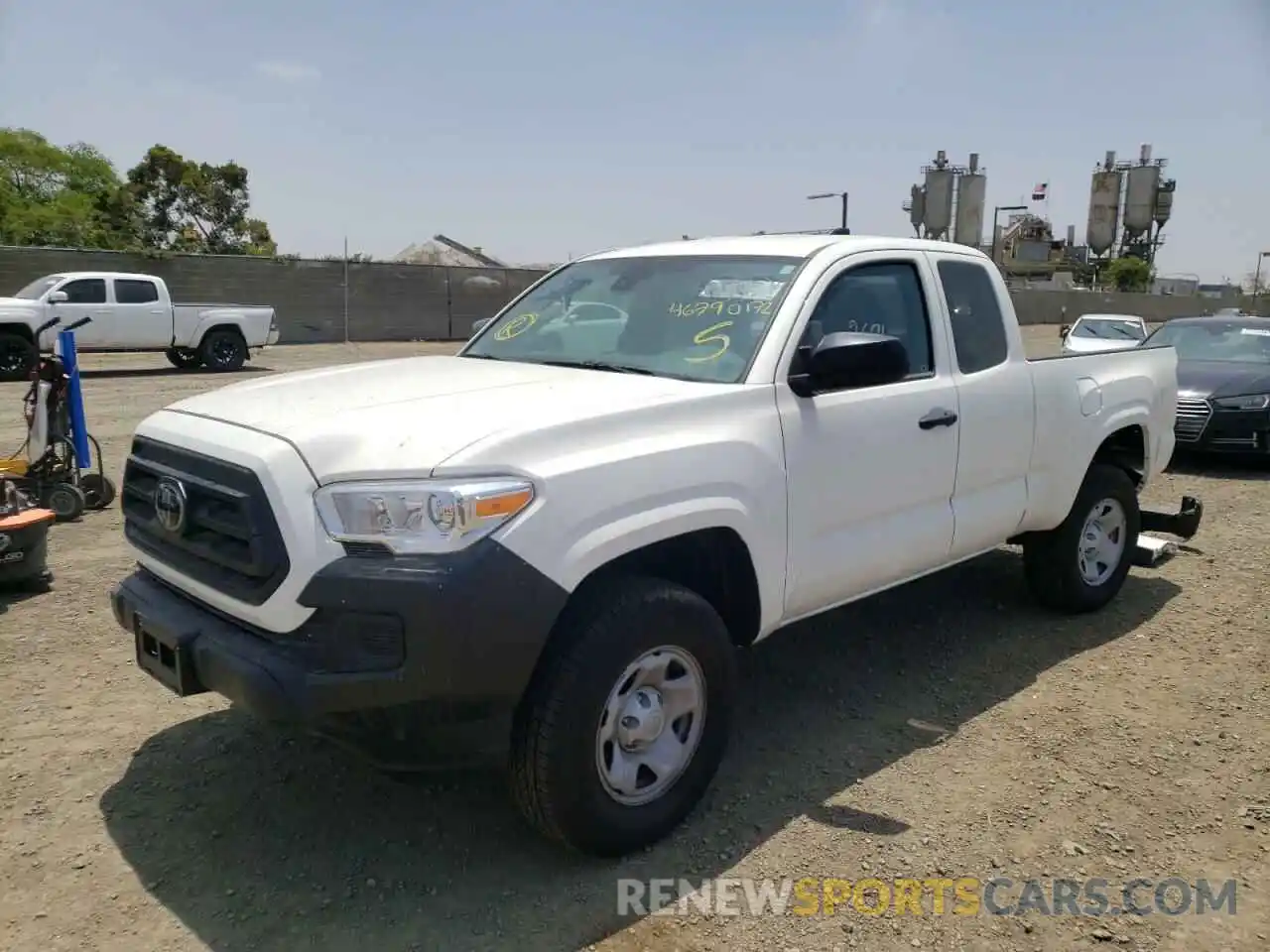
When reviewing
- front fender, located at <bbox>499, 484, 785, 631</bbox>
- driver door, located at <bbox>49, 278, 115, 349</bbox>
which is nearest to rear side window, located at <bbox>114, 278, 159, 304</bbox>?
driver door, located at <bbox>49, 278, 115, 349</bbox>

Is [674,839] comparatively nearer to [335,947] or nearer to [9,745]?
[335,947]

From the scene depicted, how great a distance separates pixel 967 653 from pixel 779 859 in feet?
7.31

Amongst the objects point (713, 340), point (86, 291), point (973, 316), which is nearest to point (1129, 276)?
point (86, 291)

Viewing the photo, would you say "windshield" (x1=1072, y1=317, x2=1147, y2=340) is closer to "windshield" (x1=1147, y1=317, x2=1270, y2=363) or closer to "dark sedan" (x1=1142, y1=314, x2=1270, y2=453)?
"windshield" (x1=1147, y1=317, x2=1270, y2=363)

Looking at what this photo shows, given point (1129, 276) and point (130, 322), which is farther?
point (1129, 276)

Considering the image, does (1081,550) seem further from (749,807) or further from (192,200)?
(192,200)

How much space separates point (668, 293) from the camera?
404 cm

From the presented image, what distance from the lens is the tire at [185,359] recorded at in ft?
61.6

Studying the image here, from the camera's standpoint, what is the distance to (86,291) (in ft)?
57.7

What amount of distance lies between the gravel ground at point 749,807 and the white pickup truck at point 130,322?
12988mm

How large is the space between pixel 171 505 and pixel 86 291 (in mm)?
17001

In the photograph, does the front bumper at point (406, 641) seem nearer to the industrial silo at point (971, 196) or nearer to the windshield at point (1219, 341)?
→ the windshield at point (1219, 341)

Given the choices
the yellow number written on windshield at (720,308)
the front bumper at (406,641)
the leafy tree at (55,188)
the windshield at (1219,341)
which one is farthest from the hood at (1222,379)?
the leafy tree at (55,188)

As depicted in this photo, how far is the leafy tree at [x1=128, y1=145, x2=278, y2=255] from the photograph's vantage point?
45.8 meters
